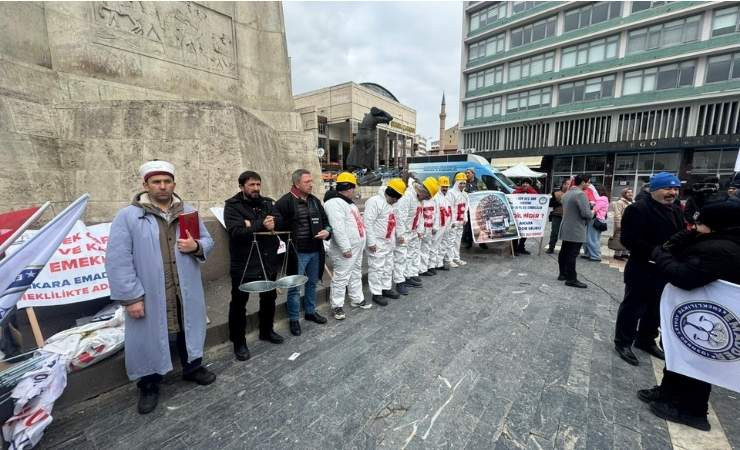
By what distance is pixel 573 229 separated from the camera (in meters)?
5.73

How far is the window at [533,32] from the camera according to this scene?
31.0 m

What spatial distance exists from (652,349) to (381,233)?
349 centimetres

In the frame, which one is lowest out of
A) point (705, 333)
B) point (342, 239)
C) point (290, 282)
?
point (705, 333)

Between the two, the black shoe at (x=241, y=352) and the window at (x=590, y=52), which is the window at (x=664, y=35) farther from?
the black shoe at (x=241, y=352)

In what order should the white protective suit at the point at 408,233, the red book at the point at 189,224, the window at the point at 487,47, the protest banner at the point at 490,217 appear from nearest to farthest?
the red book at the point at 189,224, the white protective suit at the point at 408,233, the protest banner at the point at 490,217, the window at the point at 487,47

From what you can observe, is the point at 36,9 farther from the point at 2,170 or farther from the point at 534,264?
the point at 534,264

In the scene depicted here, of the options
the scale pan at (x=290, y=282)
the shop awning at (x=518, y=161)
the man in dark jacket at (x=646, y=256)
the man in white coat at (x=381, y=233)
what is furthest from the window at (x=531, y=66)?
the scale pan at (x=290, y=282)

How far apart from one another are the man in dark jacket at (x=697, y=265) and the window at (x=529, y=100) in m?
34.6

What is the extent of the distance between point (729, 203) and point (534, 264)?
5.42 meters

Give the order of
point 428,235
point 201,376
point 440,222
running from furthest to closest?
point 440,222, point 428,235, point 201,376

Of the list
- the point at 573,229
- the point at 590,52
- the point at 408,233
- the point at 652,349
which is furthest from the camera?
the point at 590,52

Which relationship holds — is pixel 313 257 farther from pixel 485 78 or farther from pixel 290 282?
pixel 485 78

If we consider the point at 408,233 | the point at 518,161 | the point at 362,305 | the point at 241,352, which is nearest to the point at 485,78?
the point at 518,161

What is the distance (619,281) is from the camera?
20.1 ft
